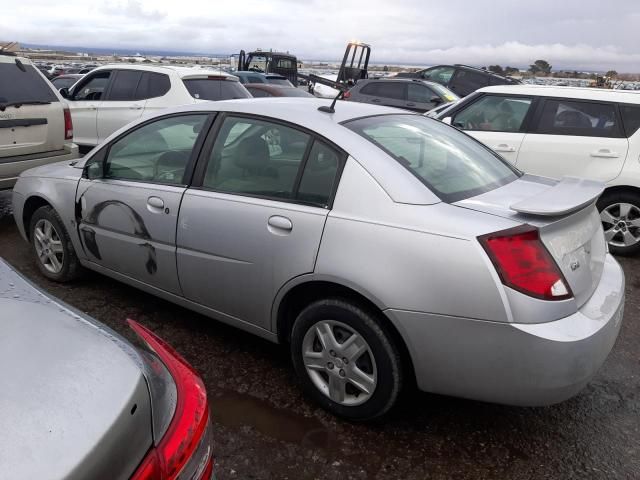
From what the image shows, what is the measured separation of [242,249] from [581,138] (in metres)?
4.09

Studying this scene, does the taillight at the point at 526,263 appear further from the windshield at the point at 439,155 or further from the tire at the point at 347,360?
the tire at the point at 347,360

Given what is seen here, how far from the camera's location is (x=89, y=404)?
1229mm

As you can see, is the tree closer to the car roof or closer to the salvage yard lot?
the car roof

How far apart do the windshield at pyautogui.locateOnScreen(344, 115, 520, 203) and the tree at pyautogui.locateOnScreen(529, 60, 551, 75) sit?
42.9 meters

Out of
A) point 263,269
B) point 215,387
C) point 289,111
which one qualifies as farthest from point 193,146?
point 215,387

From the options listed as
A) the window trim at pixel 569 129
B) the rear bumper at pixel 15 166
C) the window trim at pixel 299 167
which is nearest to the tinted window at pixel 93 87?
the rear bumper at pixel 15 166

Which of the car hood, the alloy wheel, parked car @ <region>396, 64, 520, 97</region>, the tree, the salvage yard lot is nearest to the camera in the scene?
the car hood

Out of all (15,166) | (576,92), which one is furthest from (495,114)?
(15,166)

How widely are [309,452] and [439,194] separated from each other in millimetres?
1329

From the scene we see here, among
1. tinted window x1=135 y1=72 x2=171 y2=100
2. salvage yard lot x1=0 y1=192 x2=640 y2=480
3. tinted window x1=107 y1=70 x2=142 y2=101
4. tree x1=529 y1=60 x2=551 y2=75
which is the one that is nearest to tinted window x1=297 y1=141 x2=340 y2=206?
salvage yard lot x1=0 y1=192 x2=640 y2=480

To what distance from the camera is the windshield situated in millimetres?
2594

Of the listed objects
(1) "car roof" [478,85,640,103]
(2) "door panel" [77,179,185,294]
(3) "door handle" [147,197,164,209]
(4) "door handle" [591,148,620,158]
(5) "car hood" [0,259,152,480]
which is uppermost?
(1) "car roof" [478,85,640,103]

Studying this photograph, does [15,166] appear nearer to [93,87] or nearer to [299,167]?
[93,87]

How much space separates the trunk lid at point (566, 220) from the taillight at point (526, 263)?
5 centimetres
